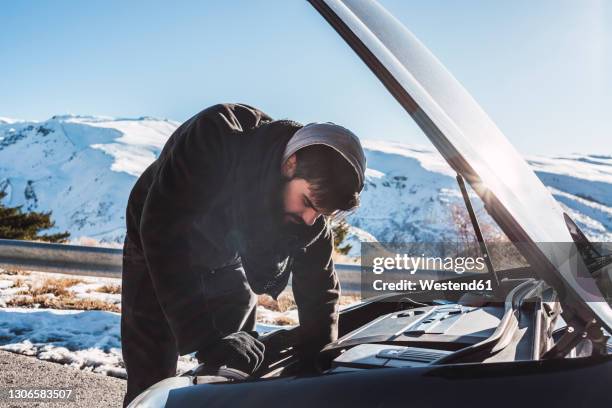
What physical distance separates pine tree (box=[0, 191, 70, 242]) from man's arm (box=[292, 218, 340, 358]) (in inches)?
568

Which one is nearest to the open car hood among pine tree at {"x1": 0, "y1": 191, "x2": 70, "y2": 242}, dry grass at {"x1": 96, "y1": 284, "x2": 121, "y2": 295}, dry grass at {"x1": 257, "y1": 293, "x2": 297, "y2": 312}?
dry grass at {"x1": 257, "y1": 293, "x2": 297, "y2": 312}

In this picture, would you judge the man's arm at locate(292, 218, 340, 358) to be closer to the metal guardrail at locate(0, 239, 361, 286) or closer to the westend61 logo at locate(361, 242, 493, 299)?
the westend61 logo at locate(361, 242, 493, 299)

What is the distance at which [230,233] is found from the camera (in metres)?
1.83

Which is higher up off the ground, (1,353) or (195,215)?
(195,215)

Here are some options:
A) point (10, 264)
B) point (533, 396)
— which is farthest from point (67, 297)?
point (533, 396)

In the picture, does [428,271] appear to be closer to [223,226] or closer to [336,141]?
[223,226]

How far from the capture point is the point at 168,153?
1.61m

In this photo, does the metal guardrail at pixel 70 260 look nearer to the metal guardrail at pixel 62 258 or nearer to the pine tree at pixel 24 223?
the metal guardrail at pixel 62 258

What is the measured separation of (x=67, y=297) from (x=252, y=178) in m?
3.78

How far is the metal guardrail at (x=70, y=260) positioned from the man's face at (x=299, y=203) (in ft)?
9.14

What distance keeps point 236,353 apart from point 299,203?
0.54 metres

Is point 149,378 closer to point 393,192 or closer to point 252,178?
point 252,178

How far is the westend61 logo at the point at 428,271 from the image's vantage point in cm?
204

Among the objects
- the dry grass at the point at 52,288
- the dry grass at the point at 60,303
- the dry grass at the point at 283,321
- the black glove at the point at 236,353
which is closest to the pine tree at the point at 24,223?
the dry grass at the point at 52,288
